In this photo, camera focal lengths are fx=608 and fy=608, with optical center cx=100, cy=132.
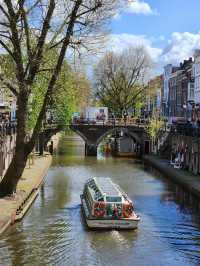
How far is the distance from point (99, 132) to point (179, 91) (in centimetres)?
4072

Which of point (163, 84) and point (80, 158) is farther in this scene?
point (163, 84)

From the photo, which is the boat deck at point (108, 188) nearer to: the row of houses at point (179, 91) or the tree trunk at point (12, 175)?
the tree trunk at point (12, 175)

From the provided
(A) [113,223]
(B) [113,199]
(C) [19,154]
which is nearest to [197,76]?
(C) [19,154]

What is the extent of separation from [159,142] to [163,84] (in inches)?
2718

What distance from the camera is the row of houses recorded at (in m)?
104

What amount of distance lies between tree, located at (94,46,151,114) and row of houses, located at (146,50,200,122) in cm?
286

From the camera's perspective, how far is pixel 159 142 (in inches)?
3314

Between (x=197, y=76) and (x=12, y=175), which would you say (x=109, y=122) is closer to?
(x=197, y=76)

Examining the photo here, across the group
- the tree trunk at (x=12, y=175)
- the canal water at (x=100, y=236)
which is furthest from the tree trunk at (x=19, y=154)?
the canal water at (x=100, y=236)

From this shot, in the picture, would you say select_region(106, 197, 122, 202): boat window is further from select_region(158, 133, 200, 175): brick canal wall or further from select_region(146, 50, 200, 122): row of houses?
select_region(146, 50, 200, 122): row of houses

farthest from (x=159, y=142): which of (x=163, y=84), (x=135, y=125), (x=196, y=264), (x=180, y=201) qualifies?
(x=163, y=84)

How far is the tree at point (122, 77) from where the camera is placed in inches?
4230

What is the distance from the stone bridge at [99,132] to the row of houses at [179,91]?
8141 mm

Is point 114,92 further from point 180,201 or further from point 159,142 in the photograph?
point 180,201
